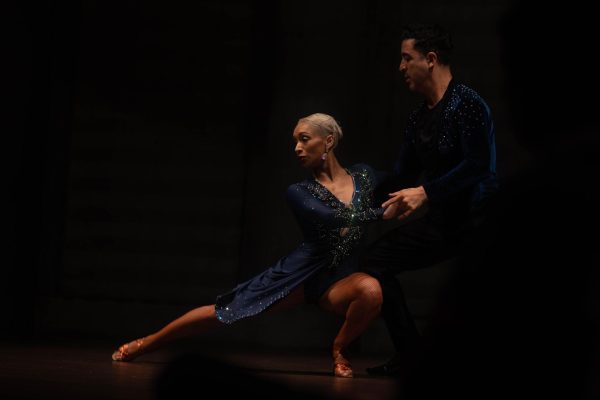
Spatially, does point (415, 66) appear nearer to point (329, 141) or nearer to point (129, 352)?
point (329, 141)

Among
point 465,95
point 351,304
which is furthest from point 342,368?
point 465,95

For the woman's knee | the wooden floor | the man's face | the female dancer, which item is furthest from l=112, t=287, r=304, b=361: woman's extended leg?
the man's face

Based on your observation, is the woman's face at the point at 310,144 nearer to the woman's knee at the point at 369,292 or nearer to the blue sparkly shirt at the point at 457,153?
the blue sparkly shirt at the point at 457,153

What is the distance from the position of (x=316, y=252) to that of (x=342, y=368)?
1.62 ft

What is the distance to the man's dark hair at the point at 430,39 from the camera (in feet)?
12.9

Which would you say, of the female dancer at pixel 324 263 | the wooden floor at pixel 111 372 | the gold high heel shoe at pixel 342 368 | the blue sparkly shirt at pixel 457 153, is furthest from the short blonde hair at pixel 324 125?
the wooden floor at pixel 111 372

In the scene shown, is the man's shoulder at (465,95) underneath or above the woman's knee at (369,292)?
above

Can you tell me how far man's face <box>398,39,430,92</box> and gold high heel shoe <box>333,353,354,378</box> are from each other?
117cm

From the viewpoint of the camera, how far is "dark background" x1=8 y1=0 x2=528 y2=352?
561 centimetres

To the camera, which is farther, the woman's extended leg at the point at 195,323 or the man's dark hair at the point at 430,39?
the woman's extended leg at the point at 195,323

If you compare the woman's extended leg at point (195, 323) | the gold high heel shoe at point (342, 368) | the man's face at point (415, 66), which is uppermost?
the man's face at point (415, 66)

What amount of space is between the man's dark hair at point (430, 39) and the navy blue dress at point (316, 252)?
2.07 feet

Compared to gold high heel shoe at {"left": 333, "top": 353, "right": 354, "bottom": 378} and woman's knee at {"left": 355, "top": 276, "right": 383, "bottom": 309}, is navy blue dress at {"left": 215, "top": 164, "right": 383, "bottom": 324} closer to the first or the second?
woman's knee at {"left": 355, "top": 276, "right": 383, "bottom": 309}

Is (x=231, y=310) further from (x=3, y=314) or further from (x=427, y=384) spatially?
(x=427, y=384)
